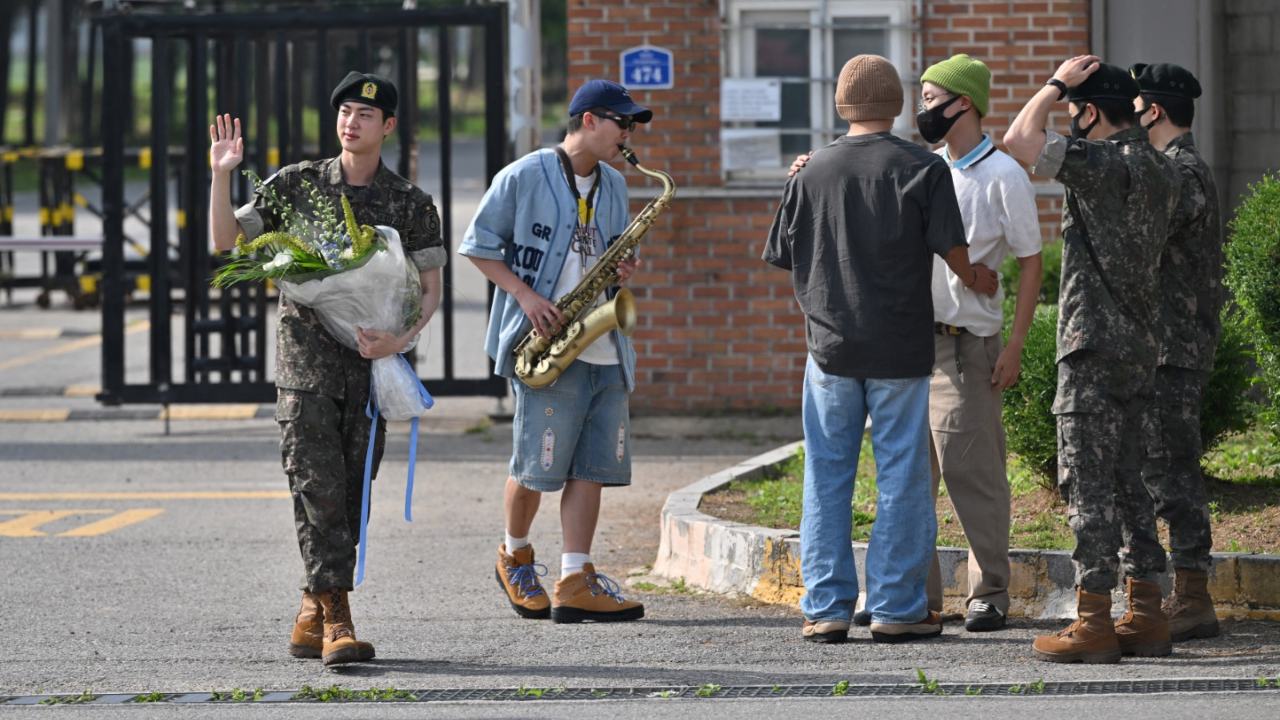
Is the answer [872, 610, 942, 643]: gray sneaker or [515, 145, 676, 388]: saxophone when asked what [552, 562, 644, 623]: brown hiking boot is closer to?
[515, 145, 676, 388]: saxophone

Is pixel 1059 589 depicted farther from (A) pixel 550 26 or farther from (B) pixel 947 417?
→ (A) pixel 550 26

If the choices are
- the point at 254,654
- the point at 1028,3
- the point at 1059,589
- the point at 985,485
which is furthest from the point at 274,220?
the point at 1028,3

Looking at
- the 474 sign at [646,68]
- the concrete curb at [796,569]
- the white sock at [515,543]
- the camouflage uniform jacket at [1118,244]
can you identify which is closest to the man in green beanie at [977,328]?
the concrete curb at [796,569]

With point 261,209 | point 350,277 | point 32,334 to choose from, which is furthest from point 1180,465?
point 32,334

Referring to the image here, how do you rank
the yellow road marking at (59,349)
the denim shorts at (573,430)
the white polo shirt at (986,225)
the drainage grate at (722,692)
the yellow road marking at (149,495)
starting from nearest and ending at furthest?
the drainage grate at (722,692)
the white polo shirt at (986,225)
the denim shorts at (573,430)
the yellow road marking at (149,495)
the yellow road marking at (59,349)

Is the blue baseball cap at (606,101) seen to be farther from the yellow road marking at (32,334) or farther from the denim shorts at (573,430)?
the yellow road marking at (32,334)

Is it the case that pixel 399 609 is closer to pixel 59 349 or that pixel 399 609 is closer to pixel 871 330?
pixel 871 330

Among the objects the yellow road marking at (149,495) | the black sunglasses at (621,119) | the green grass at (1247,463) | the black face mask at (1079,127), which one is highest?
the black sunglasses at (621,119)

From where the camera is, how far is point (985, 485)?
21.7 feet

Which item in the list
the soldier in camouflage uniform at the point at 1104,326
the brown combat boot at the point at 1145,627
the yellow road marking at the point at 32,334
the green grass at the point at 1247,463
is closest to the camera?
the soldier in camouflage uniform at the point at 1104,326

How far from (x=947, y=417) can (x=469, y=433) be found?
598cm

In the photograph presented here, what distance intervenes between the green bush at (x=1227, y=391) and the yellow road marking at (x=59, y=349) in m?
10.8

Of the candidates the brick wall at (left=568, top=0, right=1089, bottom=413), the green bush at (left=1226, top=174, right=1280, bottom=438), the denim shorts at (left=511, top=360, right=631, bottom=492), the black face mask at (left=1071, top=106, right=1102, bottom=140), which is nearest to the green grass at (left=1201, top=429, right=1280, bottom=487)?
the green bush at (left=1226, top=174, right=1280, bottom=438)

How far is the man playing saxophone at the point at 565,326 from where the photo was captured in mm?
6938
